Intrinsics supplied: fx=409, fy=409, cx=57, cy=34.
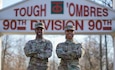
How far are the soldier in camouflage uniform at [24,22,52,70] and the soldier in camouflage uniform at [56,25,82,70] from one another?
264 millimetres

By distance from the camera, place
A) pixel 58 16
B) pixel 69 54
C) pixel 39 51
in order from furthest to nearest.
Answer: pixel 58 16 < pixel 39 51 < pixel 69 54

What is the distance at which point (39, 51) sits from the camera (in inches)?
348

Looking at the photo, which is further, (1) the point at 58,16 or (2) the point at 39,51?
(1) the point at 58,16

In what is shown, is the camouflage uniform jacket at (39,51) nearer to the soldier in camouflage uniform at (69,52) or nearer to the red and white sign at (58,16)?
the soldier in camouflage uniform at (69,52)

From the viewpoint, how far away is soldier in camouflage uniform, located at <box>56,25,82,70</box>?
874cm

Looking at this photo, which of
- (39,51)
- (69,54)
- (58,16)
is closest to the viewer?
(69,54)

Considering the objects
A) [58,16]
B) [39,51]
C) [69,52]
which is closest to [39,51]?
[39,51]

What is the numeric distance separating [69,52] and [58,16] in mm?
5993

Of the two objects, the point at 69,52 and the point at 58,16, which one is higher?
the point at 58,16

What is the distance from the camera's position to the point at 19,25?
14.8 meters

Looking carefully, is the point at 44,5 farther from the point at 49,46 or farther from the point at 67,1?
the point at 49,46

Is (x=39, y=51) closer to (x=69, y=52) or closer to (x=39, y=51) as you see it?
(x=39, y=51)

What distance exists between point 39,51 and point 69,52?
2.14 ft

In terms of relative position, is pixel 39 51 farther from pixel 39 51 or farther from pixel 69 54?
pixel 69 54
